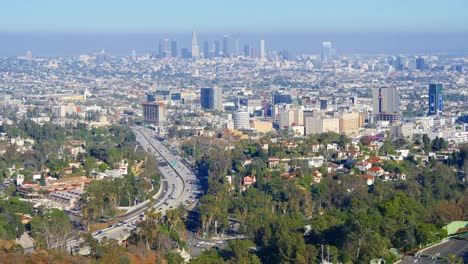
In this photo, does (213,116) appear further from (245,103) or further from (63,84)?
(63,84)

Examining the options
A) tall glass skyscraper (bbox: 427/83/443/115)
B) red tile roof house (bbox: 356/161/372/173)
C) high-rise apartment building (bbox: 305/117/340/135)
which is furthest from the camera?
tall glass skyscraper (bbox: 427/83/443/115)

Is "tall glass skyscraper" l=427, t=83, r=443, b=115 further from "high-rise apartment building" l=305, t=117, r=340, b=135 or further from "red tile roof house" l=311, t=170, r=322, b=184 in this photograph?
"red tile roof house" l=311, t=170, r=322, b=184

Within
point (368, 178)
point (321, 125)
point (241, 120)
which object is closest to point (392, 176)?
point (368, 178)

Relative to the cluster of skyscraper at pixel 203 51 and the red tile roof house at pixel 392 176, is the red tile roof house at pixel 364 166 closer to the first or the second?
the red tile roof house at pixel 392 176

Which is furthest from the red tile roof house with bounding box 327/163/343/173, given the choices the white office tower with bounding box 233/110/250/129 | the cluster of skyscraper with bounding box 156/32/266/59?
the cluster of skyscraper with bounding box 156/32/266/59

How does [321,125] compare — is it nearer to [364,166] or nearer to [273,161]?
[273,161]

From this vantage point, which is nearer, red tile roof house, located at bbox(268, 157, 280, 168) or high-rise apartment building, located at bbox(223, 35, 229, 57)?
red tile roof house, located at bbox(268, 157, 280, 168)
